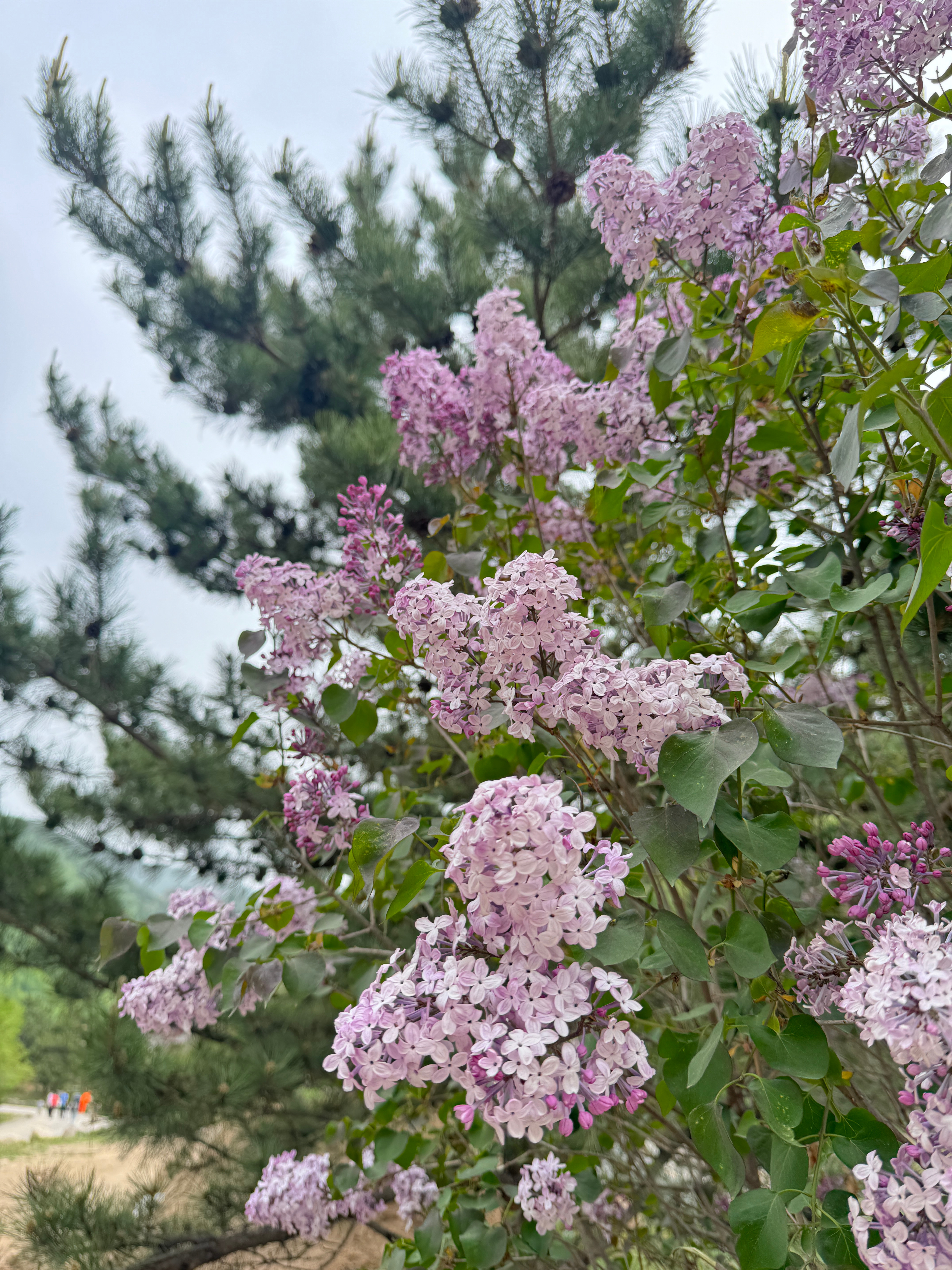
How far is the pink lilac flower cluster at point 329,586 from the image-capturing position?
0.77m

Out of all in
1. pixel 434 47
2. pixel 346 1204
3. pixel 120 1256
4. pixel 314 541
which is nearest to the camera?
pixel 346 1204

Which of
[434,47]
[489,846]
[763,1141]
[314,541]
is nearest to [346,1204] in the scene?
[763,1141]

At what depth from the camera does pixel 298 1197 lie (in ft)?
3.55

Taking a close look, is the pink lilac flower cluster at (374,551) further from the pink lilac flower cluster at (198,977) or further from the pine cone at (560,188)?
the pine cone at (560,188)

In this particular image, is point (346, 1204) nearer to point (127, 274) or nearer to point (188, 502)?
point (188, 502)

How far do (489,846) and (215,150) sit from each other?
2857 mm

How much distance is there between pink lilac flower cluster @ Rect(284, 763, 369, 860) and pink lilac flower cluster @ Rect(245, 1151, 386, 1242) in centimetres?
56

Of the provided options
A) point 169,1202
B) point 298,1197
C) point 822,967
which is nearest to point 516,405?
point 822,967

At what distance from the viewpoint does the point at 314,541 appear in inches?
89.7

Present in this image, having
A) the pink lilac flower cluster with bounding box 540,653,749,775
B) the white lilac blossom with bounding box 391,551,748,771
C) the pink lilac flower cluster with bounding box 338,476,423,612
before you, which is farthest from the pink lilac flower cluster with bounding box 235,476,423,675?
the pink lilac flower cluster with bounding box 540,653,749,775

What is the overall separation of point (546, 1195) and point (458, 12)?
7.18ft

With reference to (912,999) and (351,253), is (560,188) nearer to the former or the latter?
(351,253)

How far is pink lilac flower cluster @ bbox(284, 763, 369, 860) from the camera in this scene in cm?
81

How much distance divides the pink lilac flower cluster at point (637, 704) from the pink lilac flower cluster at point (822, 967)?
0.51 feet
